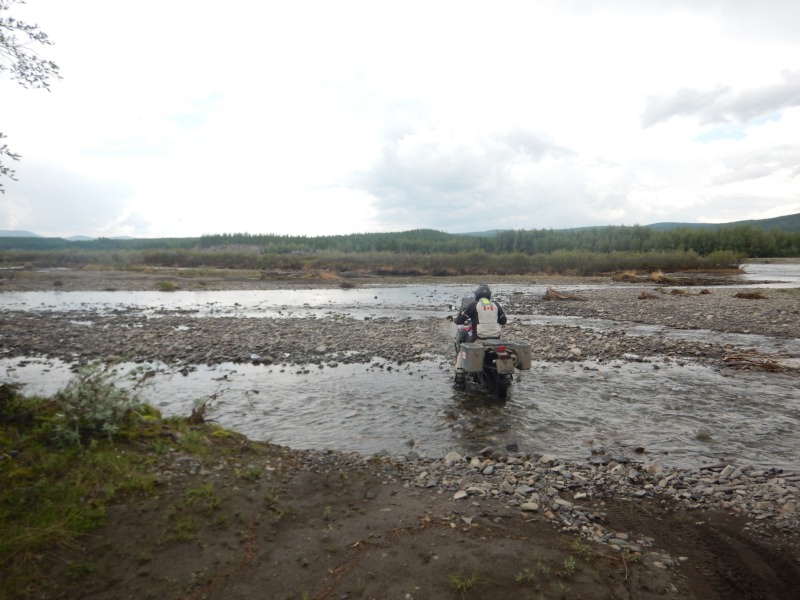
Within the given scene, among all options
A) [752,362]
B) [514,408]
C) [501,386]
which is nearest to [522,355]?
[501,386]

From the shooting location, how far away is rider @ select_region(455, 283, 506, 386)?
11.1 meters

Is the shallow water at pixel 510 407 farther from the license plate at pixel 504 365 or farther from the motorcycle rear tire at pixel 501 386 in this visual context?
the license plate at pixel 504 365

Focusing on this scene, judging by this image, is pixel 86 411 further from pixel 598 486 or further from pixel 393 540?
pixel 598 486

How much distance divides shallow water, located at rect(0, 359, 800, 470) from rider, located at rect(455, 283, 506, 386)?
5.21 ft

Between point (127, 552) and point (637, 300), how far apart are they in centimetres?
3429

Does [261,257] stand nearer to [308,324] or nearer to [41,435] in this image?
[308,324]

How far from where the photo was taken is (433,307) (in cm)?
3241

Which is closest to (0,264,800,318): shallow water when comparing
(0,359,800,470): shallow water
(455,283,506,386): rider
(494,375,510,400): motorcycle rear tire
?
(0,359,800,470): shallow water

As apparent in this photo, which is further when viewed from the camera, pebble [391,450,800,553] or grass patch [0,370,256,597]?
pebble [391,450,800,553]

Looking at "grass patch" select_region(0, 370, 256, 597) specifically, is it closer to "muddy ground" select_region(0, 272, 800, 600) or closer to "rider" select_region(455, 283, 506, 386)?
"muddy ground" select_region(0, 272, 800, 600)

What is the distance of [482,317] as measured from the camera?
1115cm

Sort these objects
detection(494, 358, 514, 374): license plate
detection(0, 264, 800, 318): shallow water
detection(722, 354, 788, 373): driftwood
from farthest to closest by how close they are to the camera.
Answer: detection(0, 264, 800, 318): shallow water
detection(722, 354, 788, 373): driftwood
detection(494, 358, 514, 374): license plate

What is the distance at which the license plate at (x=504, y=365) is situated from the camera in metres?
10.2

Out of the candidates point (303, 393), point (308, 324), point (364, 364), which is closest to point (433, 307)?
point (308, 324)
